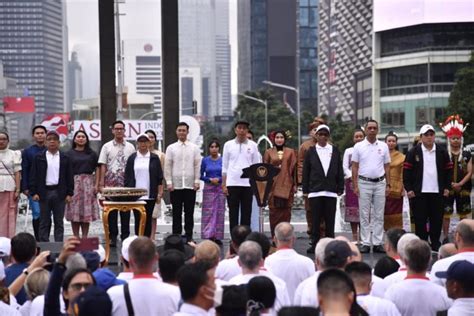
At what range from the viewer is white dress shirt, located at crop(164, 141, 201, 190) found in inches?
504

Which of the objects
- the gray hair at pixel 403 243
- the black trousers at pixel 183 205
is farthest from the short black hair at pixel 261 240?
the black trousers at pixel 183 205

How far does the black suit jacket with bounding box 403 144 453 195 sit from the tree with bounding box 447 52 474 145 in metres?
36.2

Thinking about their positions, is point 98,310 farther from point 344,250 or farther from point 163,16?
point 163,16

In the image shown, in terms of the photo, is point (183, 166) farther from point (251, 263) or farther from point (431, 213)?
point (251, 263)

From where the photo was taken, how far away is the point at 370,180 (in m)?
12.1

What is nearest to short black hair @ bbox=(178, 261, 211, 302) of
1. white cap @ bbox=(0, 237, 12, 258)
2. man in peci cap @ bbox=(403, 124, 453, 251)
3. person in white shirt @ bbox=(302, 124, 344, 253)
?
white cap @ bbox=(0, 237, 12, 258)

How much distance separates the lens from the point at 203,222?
13344 millimetres

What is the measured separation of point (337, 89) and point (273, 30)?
54.8 metres

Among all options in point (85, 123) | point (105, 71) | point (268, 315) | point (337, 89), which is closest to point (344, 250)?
point (268, 315)

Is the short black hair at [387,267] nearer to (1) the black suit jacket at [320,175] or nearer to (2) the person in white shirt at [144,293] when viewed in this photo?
(2) the person in white shirt at [144,293]

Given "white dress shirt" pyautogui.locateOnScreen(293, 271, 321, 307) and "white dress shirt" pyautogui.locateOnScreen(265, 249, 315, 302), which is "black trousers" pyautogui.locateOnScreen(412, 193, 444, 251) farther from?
"white dress shirt" pyautogui.locateOnScreen(293, 271, 321, 307)

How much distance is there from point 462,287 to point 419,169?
5.91 meters

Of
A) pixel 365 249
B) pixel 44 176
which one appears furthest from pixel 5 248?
pixel 365 249

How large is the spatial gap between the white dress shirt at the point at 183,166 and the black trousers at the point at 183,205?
98 mm
